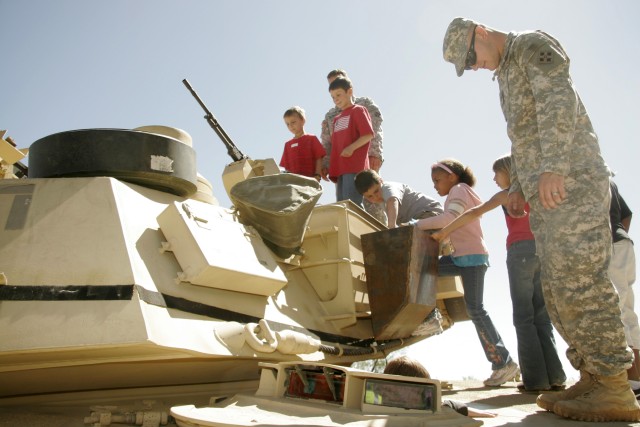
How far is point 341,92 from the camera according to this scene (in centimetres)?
637

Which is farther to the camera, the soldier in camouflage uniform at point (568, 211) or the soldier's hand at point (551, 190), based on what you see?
the soldier's hand at point (551, 190)

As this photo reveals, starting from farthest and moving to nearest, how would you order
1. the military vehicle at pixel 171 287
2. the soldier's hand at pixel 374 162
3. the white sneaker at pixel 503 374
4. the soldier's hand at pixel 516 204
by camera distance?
the soldier's hand at pixel 374 162 → the white sneaker at pixel 503 374 → the soldier's hand at pixel 516 204 → the military vehicle at pixel 171 287

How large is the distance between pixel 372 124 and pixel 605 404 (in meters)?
4.43

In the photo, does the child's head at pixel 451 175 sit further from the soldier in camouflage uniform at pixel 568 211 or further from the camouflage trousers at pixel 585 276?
the camouflage trousers at pixel 585 276

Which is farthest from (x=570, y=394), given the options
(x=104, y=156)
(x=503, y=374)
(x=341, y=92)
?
(x=341, y=92)

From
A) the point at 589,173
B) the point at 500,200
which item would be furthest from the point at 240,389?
the point at 589,173

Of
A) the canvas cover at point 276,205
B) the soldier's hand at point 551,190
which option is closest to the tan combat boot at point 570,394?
the soldier's hand at point 551,190

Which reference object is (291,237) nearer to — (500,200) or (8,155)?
(500,200)

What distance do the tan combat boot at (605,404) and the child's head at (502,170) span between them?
2.02 metres

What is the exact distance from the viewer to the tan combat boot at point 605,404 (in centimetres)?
285

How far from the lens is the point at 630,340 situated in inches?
158

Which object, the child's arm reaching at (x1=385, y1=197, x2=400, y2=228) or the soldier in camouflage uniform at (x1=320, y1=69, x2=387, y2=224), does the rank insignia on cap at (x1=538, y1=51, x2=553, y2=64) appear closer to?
the child's arm reaching at (x1=385, y1=197, x2=400, y2=228)

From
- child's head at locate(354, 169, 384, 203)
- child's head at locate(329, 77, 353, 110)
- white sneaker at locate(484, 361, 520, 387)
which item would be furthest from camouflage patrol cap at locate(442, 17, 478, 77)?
child's head at locate(329, 77, 353, 110)

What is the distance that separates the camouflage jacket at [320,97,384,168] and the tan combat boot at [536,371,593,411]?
12.6 ft
